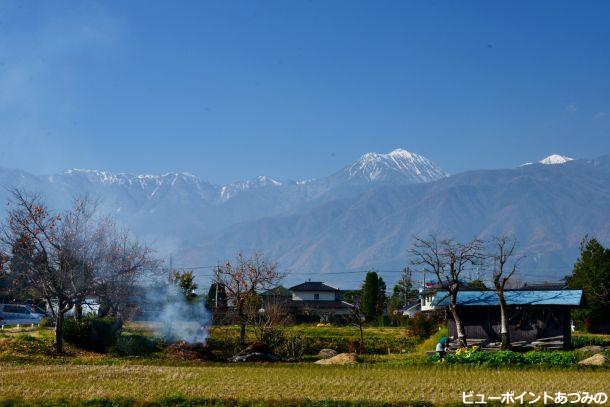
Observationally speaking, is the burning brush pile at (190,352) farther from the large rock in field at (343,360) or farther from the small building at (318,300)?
the small building at (318,300)

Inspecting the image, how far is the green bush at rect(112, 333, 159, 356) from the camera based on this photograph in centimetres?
4103

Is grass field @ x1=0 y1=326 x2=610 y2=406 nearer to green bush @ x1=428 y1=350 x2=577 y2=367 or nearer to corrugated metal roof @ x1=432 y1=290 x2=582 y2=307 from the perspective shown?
green bush @ x1=428 y1=350 x2=577 y2=367

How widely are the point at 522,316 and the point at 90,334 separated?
84.2ft

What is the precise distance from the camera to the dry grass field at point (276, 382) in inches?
961

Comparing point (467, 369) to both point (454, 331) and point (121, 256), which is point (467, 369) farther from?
point (121, 256)

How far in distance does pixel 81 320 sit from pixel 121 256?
5753 millimetres

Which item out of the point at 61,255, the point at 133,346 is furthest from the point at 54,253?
the point at 133,346

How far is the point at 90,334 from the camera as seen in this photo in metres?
41.6

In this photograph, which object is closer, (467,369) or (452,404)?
(452,404)

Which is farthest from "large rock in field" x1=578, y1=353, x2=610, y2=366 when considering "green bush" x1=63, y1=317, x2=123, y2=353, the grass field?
"green bush" x1=63, y1=317, x2=123, y2=353

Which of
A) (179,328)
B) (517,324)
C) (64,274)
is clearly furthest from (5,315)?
(517,324)

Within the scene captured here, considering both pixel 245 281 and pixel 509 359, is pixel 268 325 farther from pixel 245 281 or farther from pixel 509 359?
pixel 509 359

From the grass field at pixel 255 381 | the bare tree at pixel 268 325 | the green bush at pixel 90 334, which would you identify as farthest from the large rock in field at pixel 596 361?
the green bush at pixel 90 334

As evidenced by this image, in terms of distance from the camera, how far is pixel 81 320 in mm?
41625
